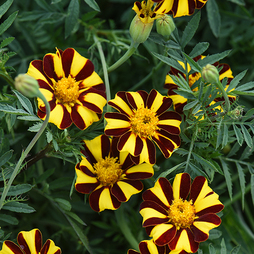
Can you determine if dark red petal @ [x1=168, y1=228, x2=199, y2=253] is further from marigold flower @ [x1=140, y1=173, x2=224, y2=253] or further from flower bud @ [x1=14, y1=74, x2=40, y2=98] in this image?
flower bud @ [x1=14, y1=74, x2=40, y2=98]

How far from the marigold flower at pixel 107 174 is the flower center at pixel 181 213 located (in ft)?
0.30

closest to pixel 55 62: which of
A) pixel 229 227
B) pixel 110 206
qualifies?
pixel 110 206

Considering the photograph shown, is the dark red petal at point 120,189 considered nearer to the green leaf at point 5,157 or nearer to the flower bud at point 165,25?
the green leaf at point 5,157

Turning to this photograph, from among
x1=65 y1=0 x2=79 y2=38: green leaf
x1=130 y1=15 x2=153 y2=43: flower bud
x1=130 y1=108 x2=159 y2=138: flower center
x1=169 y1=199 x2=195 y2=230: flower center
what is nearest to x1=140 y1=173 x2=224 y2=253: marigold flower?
x1=169 y1=199 x2=195 y2=230: flower center

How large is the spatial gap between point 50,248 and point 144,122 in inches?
14.3

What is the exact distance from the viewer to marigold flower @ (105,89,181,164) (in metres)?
0.85

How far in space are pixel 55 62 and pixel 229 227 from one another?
2.68 ft

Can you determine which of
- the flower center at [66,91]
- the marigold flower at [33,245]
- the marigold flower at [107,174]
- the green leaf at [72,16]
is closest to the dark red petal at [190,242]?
the marigold flower at [107,174]

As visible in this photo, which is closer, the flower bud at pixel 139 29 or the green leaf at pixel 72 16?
the flower bud at pixel 139 29

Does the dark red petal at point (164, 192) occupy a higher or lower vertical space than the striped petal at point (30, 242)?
higher

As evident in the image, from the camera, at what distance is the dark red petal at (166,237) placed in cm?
81

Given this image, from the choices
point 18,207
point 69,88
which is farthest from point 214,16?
point 18,207

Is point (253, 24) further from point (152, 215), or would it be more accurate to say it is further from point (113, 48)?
point (152, 215)

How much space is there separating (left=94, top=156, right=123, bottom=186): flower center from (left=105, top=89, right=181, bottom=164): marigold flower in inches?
3.3
